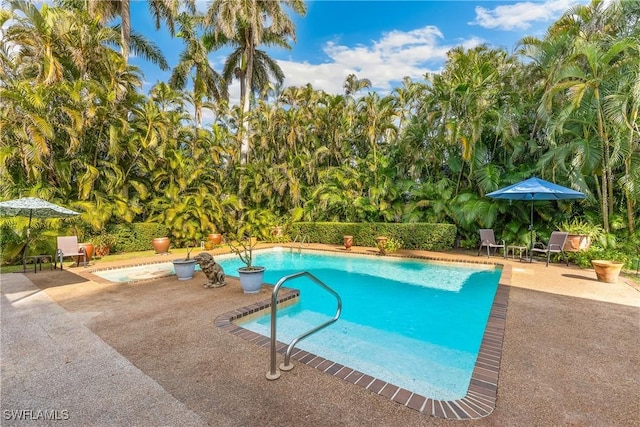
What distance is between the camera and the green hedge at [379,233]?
1266 cm

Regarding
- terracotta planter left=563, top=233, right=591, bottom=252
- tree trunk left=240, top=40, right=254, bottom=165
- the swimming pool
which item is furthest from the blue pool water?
tree trunk left=240, top=40, right=254, bottom=165

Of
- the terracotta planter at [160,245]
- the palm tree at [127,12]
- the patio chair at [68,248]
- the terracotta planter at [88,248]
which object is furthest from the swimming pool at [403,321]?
the palm tree at [127,12]

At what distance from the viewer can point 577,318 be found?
5.05m

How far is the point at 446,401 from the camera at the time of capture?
9.93 ft

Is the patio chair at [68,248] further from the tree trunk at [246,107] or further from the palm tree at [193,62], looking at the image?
the palm tree at [193,62]

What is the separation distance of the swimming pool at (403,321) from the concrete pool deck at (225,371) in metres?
0.78

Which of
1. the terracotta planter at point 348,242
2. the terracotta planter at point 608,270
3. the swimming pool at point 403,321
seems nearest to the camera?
the swimming pool at point 403,321

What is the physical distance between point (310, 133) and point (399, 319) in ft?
47.8

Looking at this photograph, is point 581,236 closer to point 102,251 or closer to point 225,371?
point 225,371

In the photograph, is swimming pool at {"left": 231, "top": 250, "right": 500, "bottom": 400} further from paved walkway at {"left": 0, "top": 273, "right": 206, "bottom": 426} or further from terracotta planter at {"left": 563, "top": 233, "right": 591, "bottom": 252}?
terracotta planter at {"left": 563, "top": 233, "right": 591, "bottom": 252}

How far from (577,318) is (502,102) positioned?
37.1ft

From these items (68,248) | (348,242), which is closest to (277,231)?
(348,242)

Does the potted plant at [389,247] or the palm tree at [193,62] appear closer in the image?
the potted plant at [389,247]

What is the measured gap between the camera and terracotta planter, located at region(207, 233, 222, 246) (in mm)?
14055
